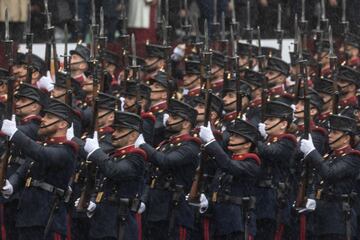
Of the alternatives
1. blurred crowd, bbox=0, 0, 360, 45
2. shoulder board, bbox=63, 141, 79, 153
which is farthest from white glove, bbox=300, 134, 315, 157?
blurred crowd, bbox=0, 0, 360, 45

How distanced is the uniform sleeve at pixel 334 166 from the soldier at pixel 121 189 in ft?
6.44

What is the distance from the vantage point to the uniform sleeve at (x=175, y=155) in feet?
57.1

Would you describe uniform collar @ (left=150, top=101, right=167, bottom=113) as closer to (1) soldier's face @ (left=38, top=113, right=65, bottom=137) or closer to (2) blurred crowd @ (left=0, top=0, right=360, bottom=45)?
(1) soldier's face @ (left=38, top=113, right=65, bottom=137)

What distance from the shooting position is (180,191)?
704 inches

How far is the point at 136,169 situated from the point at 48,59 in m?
5.12

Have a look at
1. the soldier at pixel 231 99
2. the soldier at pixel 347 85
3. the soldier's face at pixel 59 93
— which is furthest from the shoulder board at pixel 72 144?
the soldier at pixel 347 85

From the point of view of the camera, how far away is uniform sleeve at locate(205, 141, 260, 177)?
17.3 metres

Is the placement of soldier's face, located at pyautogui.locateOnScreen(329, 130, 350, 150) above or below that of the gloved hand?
above

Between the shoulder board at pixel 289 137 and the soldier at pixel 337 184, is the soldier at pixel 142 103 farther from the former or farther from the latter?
the soldier at pixel 337 184

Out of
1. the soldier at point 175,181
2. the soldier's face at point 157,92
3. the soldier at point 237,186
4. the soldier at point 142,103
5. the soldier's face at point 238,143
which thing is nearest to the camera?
the soldier at point 237,186

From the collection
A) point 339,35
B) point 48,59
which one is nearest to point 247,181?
point 48,59

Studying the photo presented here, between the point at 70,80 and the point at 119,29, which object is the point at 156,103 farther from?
the point at 119,29

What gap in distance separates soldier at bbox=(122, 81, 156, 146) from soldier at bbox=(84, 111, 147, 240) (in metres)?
1.55

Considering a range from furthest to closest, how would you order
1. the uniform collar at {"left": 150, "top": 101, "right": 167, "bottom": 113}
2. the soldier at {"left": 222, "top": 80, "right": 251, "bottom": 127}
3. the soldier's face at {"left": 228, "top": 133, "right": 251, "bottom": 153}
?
the soldier at {"left": 222, "top": 80, "right": 251, "bottom": 127} → the uniform collar at {"left": 150, "top": 101, "right": 167, "bottom": 113} → the soldier's face at {"left": 228, "top": 133, "right": 251, "bottom": 153}
